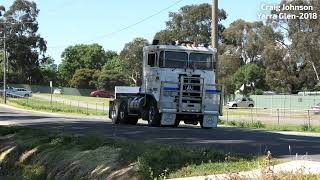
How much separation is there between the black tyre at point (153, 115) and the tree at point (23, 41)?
96.5 metres

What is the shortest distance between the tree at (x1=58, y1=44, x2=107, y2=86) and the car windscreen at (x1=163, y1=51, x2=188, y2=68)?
135606 mm

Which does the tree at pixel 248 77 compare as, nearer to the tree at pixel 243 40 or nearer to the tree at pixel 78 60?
the tree at pixel 243 40

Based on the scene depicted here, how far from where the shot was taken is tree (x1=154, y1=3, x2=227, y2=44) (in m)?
110

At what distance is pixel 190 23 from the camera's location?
110562mm

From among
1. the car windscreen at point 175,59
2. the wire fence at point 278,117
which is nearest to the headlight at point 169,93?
the car windscreen at point 175,59

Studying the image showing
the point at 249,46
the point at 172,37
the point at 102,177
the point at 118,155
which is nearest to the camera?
the point at 102,177

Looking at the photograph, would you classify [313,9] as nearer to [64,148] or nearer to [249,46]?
[249,46]

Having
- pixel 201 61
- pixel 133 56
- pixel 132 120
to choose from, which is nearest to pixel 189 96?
pixel 201 61

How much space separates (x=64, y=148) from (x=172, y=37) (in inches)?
3708

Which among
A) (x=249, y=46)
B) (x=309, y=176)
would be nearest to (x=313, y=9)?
(x=249, y=46)

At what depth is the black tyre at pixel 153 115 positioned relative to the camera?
24913 millimetres

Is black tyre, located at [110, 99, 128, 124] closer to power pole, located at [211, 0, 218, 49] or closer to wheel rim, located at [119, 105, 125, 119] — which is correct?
wheel rim, located at [119, 105, 125, 119]

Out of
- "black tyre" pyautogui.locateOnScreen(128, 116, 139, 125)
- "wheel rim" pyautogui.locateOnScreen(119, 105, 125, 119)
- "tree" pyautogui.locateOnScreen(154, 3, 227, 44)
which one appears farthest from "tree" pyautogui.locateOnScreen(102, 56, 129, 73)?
"black tyre" pyautogui.locateOnScreen(128, 116, 139, 125)

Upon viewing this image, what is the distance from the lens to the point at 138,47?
465 feet
